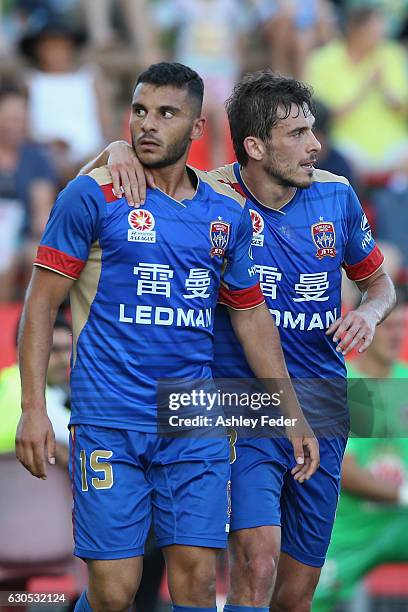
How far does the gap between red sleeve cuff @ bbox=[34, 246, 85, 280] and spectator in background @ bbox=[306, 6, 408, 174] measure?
7400 mm

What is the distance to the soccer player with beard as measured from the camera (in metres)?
5.75

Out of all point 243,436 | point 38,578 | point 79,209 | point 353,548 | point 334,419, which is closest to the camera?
point 79,209

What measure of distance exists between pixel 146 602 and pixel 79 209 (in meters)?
3.34

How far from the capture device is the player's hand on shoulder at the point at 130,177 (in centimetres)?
547

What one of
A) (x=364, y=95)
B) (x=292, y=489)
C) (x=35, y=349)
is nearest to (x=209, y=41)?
(x=364, y=95)

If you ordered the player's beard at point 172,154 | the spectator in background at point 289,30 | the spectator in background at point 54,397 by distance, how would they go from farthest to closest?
the spectator in background at point 289,30
the spectator in background at point 54,397
the player's beard at point 172,154

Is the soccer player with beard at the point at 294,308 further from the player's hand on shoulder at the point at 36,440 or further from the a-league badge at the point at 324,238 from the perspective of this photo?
the player's hand on shoulder at the point at 36,440

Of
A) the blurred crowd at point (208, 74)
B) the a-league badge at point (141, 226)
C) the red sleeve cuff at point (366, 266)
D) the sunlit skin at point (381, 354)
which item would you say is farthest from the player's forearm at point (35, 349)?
the blurred crowd at point (208, 74)

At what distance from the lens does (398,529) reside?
325 inches

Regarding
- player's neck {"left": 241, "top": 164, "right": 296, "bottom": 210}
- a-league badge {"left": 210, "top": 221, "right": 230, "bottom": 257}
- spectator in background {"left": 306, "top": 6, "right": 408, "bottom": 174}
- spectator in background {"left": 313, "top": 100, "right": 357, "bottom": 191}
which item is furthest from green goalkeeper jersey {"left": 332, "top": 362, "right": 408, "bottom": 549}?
spectator in background {"left": 306, "top": 6, "right": 408, "bottom": 174}

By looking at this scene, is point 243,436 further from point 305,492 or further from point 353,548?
point 353,548

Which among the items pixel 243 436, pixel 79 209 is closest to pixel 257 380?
pixel 243 436

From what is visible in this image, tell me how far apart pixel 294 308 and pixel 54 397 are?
2.29 meters

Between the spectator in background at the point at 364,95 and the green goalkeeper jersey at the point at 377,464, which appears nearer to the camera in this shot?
the green goalkeeper jersey at the point at 377,464
